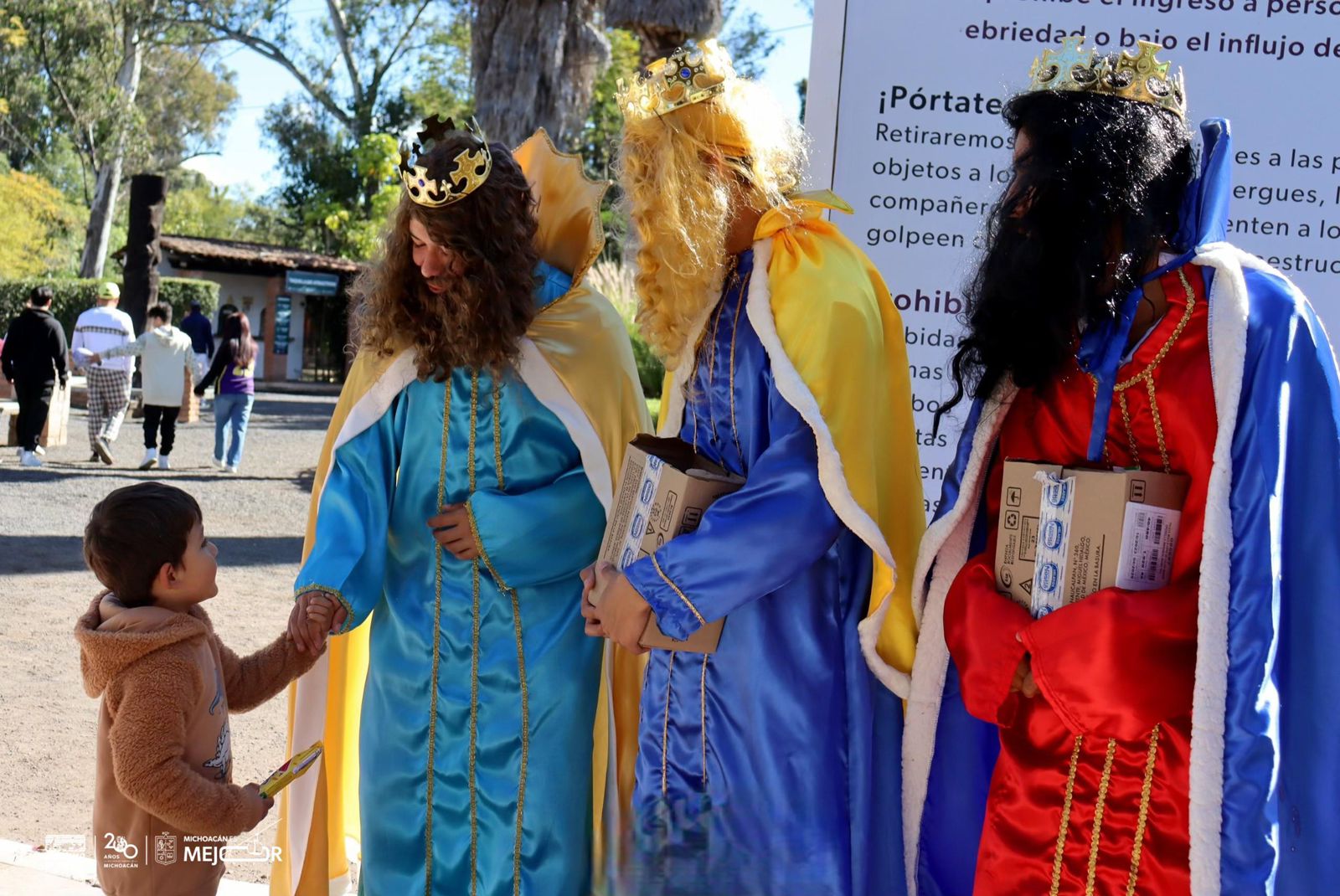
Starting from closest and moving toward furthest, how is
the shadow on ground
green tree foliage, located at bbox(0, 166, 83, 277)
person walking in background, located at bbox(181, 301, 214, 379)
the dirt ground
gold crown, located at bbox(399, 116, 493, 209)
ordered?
gold crown, located at bbox(399, 116, 493, 209)
the dirt ground
the shadow on ground
person walking in background, located at bbox(181, 301, 214, 379)
green tree foliage, located at bbox(0, 166, 83, 277)

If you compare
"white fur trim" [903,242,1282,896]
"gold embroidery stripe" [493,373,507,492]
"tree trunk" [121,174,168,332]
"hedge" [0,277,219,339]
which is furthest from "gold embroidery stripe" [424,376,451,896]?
"hedge" [0,277,219,339]

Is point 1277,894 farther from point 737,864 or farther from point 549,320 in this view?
point 549,320

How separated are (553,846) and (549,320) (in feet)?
4.23

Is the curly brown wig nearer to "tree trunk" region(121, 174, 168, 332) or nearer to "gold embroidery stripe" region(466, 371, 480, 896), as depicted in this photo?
"gold embroidery stripe" region(466, 371, 480, 896)

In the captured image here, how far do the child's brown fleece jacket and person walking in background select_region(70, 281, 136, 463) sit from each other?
12.5m

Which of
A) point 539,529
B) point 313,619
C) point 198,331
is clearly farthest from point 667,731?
point 198,331

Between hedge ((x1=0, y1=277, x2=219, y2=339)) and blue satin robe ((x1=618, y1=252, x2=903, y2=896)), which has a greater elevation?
hedge ((x1=0, y1=277, x2=219, y2=339))

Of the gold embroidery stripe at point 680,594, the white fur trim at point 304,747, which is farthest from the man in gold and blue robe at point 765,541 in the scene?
the white fur trim at point 304,747

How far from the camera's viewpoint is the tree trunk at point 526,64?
11148 mm

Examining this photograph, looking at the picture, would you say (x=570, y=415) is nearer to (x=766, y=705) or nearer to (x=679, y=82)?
(x=679, y=82)

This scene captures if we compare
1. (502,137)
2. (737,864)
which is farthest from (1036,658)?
(502,137)

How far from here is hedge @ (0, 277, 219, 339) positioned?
33.6 meters

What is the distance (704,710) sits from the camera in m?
2.66

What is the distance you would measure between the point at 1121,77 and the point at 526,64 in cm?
938
